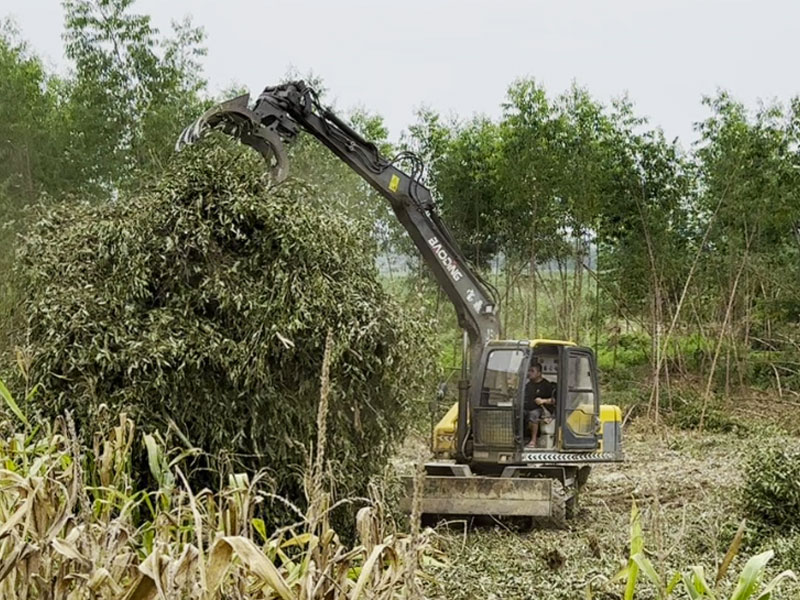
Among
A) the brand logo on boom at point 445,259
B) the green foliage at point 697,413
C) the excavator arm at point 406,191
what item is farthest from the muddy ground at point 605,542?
the green foliage at point 697,413

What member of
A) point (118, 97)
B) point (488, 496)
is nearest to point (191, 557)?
point (488, 496)

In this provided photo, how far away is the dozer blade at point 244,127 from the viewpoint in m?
7.66

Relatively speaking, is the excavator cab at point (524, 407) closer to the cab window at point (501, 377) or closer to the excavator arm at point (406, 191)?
the cab window at point (501, 377)

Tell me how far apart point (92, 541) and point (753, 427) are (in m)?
13.5

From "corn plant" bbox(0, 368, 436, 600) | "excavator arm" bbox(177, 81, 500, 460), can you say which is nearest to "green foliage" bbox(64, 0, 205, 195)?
"excavator arm" bbox(177, 81, 500, 460)

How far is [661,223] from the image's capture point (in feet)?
56.5

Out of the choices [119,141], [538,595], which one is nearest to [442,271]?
[538,595]

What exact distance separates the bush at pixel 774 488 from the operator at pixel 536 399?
162 centimetres

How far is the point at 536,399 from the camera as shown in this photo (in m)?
8.50

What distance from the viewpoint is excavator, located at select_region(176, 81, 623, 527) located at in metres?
7.91

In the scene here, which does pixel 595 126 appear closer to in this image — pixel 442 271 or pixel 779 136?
pixel 779 136

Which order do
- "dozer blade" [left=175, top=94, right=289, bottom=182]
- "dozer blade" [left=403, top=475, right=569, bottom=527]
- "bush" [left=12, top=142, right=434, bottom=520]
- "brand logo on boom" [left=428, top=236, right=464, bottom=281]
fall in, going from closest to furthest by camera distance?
"bush" [left=12, top=142, right=434, bottom=520] < "dozer blade" [left=175, top=94, right=289, bottom=182] < "dozer blade" [left=403, top=475, right=569, bottom=527] < "brand logo on boom" [left=428, top=236, right=464, bottom=281]

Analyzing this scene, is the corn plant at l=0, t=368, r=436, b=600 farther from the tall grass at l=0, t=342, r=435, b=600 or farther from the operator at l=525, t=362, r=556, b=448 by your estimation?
the operator at l=525, t=362, r=556, b=448

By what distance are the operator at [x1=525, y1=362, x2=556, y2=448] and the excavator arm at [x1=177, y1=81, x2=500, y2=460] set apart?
0.46 meters
